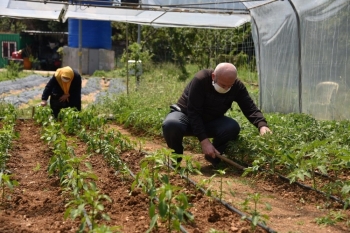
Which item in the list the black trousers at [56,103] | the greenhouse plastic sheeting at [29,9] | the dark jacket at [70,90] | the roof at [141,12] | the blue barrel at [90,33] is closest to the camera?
the dark jacket at [70,90]

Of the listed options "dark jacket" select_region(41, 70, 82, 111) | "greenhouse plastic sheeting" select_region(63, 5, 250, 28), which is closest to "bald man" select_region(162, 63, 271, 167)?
"dark jacket" select_region(41, 70, 82, 111)

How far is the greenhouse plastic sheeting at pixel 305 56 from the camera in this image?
9000 millimetres

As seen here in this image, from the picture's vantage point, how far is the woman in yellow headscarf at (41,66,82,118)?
896 cm

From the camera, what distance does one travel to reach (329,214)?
4.25m

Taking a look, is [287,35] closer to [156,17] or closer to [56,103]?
[156,17]

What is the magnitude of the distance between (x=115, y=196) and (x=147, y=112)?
449 cm

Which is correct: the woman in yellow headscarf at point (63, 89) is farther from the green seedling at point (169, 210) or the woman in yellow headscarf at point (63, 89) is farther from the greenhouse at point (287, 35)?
the green seedling at point (169, 210)

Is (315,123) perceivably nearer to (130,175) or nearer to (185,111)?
(185,111)

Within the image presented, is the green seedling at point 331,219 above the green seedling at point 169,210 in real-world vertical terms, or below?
below

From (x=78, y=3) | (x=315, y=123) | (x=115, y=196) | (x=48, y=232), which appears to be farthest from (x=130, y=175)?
(x=78, y=3)

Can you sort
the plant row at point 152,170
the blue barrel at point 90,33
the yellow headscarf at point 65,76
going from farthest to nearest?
the blue barrel at point 90,33
the yellow headscarf at point 65,76
the plant row at point 152,170

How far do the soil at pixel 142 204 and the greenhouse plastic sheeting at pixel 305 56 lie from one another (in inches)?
155

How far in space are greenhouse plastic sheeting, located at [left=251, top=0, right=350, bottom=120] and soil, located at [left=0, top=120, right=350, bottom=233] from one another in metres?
3.92

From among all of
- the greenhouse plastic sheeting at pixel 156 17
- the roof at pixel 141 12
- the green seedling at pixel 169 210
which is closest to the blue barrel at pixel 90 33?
the roof at pixel 141 12
